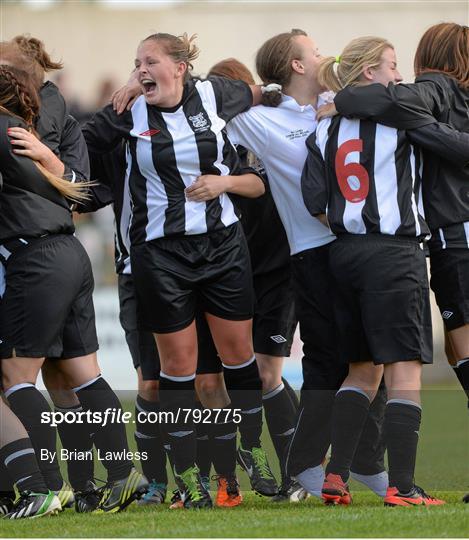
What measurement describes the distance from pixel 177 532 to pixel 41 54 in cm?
246

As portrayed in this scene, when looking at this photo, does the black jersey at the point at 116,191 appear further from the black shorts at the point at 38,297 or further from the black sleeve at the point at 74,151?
the black shorts at the point at 38,297

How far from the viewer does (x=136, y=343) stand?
6492 mm

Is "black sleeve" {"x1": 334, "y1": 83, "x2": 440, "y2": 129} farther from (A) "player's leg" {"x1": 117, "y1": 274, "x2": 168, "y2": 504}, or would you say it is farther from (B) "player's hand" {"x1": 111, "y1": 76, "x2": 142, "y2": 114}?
(A) "player's leg" {"x1": 117, "y1": 274, "x2": 168, "y2": 504}

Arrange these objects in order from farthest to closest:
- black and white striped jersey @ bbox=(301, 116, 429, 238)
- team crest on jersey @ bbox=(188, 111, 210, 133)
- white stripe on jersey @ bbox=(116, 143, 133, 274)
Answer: white stripe on jersey @ bbox=(116, 143, 133, 274)
team crest on jersey @ bbox=(188, 111, 210, 133)
black and white striped jersey @ bbox=(301, 116, 429, 238)

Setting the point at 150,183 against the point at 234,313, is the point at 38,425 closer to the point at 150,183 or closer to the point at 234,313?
the point at 234,313

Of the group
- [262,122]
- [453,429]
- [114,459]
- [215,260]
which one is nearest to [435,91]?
[262,122]

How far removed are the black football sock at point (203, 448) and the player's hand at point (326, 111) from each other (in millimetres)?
1563

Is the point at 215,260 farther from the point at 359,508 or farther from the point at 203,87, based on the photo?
the point at 359,508

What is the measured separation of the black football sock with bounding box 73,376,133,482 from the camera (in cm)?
568

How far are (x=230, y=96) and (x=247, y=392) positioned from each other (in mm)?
1461

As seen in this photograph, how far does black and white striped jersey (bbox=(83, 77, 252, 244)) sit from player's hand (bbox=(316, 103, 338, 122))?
0.44 metres

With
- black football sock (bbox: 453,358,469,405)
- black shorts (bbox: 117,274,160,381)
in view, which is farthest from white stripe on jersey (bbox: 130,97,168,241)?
black football sock (bbox: 453,358,469,405)

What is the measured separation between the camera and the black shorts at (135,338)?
629 centimetres

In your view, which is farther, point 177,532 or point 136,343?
point 136,343
